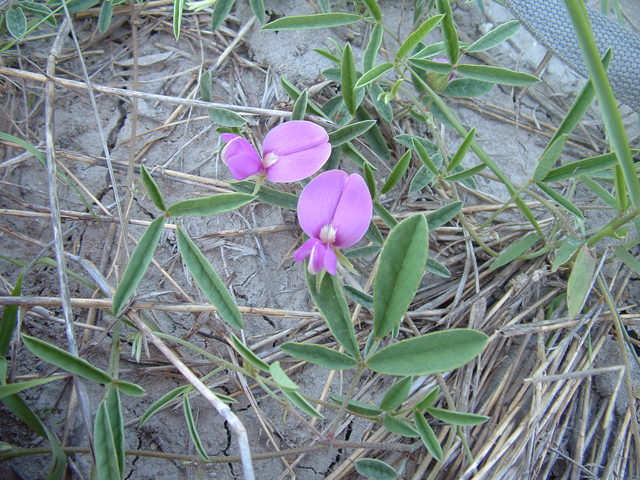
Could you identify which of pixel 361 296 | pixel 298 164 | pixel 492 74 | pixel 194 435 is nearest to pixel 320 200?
pixel 298 164

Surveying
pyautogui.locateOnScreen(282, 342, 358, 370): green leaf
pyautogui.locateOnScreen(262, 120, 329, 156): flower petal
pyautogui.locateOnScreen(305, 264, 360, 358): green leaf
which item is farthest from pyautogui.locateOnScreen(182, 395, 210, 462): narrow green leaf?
pyautogui.locateOnScreen(262, 120, 329, 156): flower petal

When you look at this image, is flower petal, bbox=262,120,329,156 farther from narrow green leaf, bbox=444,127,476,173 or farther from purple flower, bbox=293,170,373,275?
narrow green leaf, bbox=444,127,476,173

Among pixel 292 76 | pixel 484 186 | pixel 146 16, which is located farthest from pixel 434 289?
pixel 146 16

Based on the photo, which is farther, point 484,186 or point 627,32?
point 484,186

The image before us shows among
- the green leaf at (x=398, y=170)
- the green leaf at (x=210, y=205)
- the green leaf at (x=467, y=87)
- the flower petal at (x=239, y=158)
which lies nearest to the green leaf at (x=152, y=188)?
the green leaf at (x=210, y=205)

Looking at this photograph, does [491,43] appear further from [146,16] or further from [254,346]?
[146,16]

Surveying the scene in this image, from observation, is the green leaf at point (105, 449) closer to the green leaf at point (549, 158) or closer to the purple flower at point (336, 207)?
the purple flower at point (336, 207)

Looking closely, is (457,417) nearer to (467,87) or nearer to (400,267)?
(400,267)
